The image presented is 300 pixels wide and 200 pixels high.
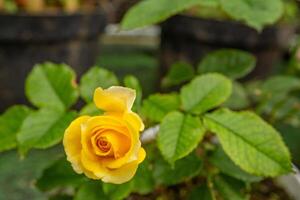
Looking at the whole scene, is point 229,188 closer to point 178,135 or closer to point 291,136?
point 178,135

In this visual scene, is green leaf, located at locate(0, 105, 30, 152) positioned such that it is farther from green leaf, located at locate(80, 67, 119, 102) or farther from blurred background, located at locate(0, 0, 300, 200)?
blurred background, located at locate(0, 0, 300, 200)

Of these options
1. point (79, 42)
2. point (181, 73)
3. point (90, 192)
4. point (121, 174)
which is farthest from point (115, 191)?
point (79, 42)

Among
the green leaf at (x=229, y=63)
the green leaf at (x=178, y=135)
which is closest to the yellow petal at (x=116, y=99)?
the green leaf at (x=178, y=135)

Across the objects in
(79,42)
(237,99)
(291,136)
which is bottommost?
(291,136)

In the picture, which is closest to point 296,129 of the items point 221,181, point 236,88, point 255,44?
point 255,44

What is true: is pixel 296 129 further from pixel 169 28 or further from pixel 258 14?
pixel 258 14

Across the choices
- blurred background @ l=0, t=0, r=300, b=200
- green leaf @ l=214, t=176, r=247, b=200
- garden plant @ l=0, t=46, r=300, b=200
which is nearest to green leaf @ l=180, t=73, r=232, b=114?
garden plant @ l=0, t=46, r=300, b=200
